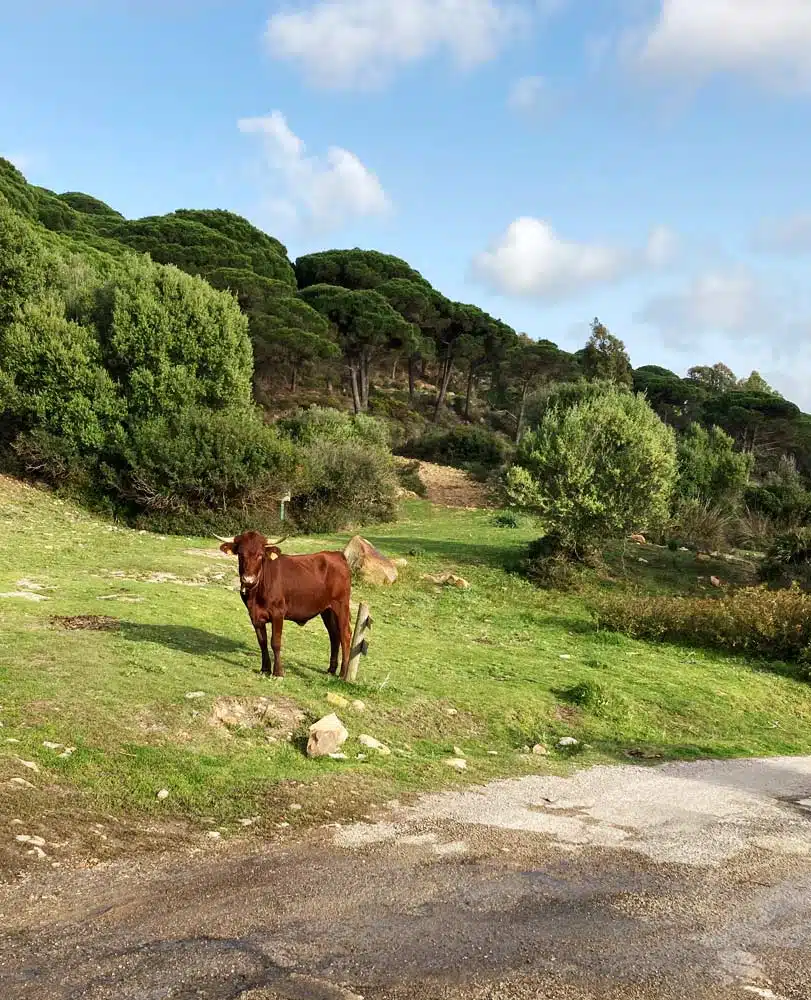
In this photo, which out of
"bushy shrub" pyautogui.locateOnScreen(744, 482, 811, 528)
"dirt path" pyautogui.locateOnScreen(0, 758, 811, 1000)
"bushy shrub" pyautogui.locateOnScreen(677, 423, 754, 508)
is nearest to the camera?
"dirt path" pyautogui.locateOnScreen(0, 758, 811, 1000)

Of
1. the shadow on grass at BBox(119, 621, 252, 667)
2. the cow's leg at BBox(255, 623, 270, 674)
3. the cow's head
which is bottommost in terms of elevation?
the shadow on grass at BBox(119, 621, 252, 667)

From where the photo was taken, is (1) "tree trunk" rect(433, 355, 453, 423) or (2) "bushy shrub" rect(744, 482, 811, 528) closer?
(2) "bushy shrub" rect(744, 482, 811, 528)

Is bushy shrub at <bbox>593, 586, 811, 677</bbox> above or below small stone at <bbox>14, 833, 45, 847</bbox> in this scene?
above

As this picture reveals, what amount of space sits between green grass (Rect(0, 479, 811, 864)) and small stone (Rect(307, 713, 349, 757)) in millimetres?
177

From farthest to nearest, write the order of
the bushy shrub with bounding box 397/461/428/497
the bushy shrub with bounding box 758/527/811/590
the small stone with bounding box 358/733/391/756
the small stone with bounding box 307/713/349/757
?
the bushy shrub with bounding box 397/461/428/497
the bushy shrub with bounding box 758/527/811/590
the small stone with bounding box 358/733/391/756
the small stone with bounding box 307/713/349/757

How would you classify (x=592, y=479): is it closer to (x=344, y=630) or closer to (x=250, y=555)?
(x=344, y=630)

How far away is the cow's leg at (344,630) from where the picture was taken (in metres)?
10.3

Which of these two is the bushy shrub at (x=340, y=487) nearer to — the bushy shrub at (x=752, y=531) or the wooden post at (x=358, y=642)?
the bushy shrub at (x=752, y=531)

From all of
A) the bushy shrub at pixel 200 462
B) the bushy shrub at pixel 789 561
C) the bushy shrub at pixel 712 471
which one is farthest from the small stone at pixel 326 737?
the bushy shrub at pixel 712 471

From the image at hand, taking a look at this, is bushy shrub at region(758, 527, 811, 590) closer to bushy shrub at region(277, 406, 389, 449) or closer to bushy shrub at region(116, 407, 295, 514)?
bushy shrub at region(277, 406, 389, 449)

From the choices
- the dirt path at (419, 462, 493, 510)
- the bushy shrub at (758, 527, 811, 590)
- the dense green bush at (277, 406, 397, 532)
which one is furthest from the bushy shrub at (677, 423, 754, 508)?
the dense green bush at (277, 406, 397, 532)

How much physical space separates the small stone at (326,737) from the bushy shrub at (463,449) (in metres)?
41.9

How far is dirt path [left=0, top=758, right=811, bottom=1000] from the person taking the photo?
12.5 ft

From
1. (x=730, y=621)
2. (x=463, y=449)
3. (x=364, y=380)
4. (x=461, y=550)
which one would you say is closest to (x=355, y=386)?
(x=364, y=380)
